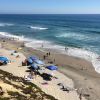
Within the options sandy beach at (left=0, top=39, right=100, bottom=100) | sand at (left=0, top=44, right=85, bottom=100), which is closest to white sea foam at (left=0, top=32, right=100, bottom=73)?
sandy beach at (left=0, top=39, right=100, bottom=100)

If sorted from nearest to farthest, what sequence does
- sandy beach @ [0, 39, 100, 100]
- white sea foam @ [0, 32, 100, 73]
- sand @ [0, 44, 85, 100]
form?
1. sand @ [0, 44, 85, 100]
2. sandy beach @ [0, 39, 100, 100]
3. white sea foam @ [0, 32, 100, 73]

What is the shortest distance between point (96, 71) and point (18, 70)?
45.4 feet

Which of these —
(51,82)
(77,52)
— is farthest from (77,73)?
(77,52)

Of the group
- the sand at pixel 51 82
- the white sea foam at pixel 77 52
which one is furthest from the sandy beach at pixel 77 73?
the white sea foam at pixel 77 52

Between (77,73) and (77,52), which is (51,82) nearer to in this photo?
(77,73)

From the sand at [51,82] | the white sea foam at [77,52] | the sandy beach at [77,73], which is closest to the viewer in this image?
the sand at [51,82]

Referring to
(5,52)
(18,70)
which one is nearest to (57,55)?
(5,52)

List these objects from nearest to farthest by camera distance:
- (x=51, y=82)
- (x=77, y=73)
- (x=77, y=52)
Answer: (x=51, y=82)
(x=77, y=73)
(x=77, y=52)

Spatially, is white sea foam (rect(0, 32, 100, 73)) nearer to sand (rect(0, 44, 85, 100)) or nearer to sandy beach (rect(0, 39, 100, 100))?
sandy beach (rect(0, 39, 100, 100))

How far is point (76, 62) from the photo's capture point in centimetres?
4678

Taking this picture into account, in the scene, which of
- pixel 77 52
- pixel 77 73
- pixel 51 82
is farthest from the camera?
pixel 77 52

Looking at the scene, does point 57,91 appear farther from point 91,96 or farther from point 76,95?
point 91,96

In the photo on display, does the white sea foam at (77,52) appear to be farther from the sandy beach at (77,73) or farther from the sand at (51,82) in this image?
the sand at (51,82)

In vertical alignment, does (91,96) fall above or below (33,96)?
below
